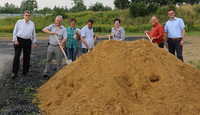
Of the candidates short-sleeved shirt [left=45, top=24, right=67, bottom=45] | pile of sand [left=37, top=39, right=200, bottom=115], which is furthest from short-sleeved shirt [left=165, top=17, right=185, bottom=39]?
short-sleeved shirt [left=45, top=24, right=67, bottom=45]

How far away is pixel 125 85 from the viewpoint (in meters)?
3.91

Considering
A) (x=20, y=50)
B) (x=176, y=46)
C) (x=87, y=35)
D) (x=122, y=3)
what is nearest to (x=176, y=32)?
(x=176, y=46)

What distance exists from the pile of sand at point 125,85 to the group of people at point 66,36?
5.32ft

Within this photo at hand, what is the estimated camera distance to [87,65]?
178 inches

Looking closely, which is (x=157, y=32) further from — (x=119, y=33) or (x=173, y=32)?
(x=119, y=33)

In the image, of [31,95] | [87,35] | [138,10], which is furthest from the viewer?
[138,10]

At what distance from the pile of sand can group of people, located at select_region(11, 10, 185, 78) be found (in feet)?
5.32

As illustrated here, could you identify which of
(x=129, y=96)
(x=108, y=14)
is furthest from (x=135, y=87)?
(x=108, y=14)

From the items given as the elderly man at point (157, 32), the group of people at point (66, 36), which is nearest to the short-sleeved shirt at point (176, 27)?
the group of people at point (66, 36)

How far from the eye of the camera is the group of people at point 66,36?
607 cm

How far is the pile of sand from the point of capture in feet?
11.7

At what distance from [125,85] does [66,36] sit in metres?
2.76

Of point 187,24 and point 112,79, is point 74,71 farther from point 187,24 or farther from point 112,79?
point 187,24

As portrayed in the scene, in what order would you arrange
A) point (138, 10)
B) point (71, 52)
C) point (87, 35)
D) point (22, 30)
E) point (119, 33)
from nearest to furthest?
1. point (22, 30)
2. point (119, 33)
3. point (87, 35)
4. point (71, 52)
5. point (138, 10)
